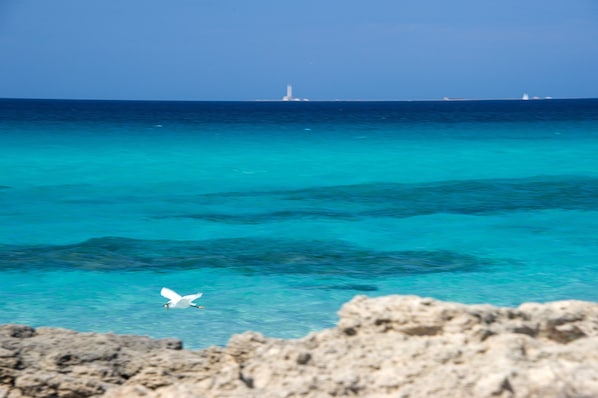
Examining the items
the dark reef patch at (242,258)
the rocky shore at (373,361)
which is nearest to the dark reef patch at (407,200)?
the dark reef patch at (242,258)

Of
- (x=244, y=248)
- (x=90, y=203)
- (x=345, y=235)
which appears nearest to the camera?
(x=244, y=248)

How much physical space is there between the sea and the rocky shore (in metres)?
3.56

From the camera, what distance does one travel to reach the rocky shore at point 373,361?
8.64 ft

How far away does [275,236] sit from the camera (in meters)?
12.5

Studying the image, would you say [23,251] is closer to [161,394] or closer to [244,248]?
[244,248]

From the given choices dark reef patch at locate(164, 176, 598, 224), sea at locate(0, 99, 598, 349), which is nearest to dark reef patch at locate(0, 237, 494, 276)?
sea at locate(0, 99, 598, 349)

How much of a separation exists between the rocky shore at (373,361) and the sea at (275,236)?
11.7ft

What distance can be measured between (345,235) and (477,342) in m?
9.54

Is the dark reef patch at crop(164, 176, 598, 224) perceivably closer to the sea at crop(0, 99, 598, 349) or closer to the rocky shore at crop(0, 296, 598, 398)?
the sea at crop(0, 99, 598, 349)

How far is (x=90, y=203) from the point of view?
16.8 m

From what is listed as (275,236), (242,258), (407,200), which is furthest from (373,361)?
(407,200)

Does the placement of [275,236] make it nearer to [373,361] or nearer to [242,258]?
[242,258]

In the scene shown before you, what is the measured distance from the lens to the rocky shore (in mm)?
2633

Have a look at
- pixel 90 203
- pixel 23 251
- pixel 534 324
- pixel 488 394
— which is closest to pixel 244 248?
pixel 23 251
